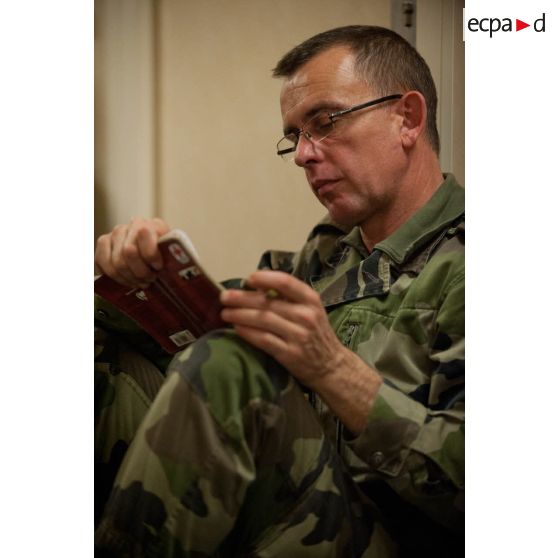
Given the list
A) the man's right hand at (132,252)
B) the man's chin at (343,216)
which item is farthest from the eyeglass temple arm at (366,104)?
the man's right hand at (132,252)

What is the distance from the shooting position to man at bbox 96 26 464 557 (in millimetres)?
591

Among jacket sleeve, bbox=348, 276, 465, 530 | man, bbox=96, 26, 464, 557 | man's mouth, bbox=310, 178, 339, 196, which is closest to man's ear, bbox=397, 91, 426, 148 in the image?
man, bbox=96, 26, 464, 557

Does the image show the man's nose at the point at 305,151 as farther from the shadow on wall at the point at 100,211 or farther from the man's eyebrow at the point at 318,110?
the shadow on wall at the point at 100,211

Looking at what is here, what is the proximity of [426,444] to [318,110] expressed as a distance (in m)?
0.41

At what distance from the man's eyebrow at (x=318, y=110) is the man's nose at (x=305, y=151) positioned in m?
0.01

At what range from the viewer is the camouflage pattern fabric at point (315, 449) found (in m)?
0.59

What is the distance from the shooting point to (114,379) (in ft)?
2.70

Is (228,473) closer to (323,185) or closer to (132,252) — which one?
(132,252)

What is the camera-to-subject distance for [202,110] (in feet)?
2.65

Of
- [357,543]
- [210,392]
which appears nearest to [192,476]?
[210,392]

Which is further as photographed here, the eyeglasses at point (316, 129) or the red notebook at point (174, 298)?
the eyeglasses at point (316, 129)
